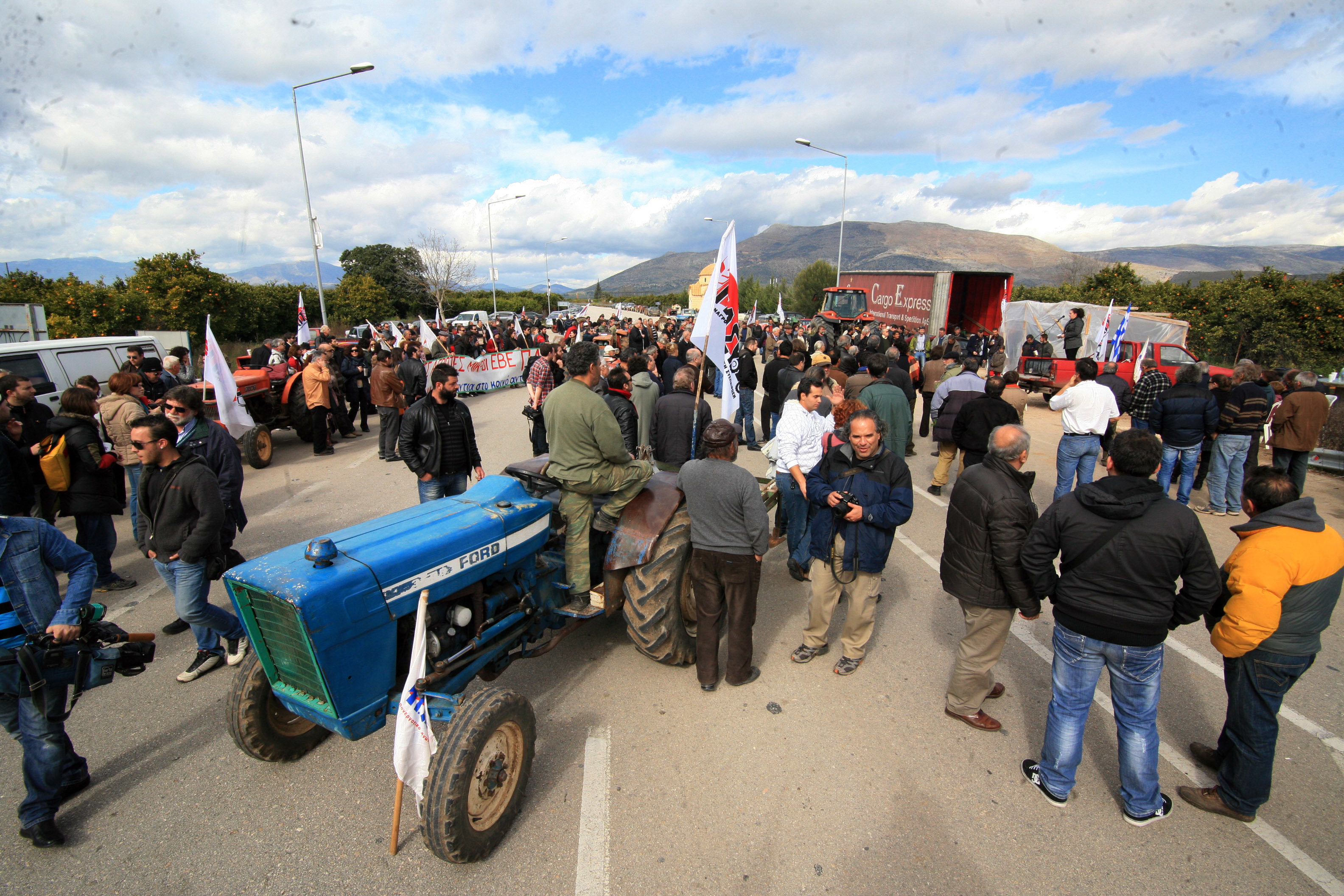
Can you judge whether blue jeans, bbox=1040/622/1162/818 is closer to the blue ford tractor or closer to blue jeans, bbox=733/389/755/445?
the blue ford tractor

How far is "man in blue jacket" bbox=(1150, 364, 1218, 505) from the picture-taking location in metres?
6.66

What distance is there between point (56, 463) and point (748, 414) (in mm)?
8258

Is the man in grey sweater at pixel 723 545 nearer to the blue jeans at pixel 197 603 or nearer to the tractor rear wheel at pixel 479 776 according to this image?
the tractor rear wheel at pixel 479 776

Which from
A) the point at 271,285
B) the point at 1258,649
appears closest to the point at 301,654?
the point at 1258,649

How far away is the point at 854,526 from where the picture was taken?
3822 mm

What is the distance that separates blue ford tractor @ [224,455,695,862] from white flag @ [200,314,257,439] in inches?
239

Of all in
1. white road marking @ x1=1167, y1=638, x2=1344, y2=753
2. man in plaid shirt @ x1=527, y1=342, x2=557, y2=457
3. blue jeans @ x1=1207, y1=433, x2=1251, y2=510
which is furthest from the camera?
man in plaid shirt @ x1=527, y1=342, x2=557, y2=457

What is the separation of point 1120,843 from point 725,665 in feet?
7.16

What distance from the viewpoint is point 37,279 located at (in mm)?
20234

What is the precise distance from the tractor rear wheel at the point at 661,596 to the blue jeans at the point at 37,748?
2715 mm

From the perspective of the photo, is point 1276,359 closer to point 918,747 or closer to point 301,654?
point 918,747

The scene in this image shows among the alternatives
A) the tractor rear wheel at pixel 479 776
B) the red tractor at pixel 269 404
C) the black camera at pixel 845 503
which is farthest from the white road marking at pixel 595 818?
the red tractor at pixel 269 404

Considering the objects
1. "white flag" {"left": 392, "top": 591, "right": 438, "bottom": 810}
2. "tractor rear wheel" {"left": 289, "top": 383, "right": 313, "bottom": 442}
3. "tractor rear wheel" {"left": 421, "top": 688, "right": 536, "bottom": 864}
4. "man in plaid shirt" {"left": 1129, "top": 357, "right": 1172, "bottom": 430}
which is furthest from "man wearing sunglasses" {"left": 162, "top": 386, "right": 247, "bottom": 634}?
"man in plaid shirt" {"left": 1129, "top": 357, "right": 1172, "bottom": 430}

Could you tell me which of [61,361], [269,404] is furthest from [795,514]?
[61,361]
